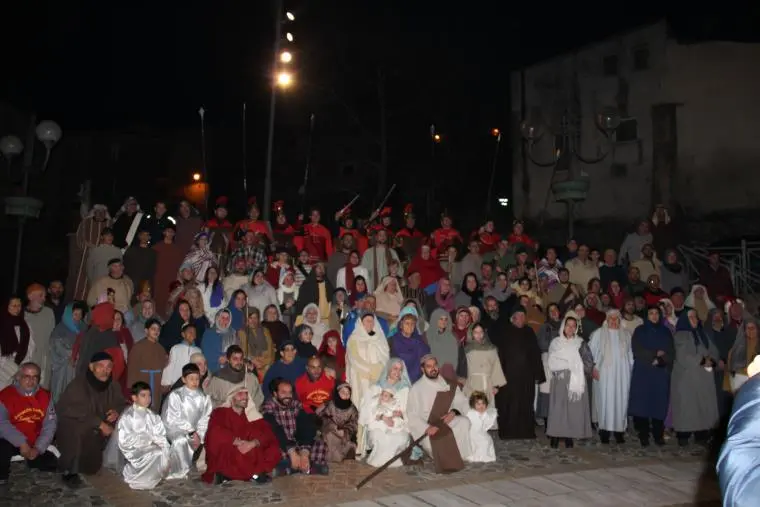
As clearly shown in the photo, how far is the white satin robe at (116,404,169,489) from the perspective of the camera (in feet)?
24.6

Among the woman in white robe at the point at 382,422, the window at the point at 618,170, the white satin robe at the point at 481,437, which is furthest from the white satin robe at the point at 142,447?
the window at the point at 618,170

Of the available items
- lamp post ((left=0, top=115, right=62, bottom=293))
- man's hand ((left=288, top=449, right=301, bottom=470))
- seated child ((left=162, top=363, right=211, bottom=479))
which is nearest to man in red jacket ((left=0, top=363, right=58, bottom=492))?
seated child ((left=162, top=363, right=211, bottom=479))

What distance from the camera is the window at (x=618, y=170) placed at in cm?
2623

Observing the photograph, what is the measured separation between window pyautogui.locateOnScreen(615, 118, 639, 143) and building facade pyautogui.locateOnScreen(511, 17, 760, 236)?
4 centimetres

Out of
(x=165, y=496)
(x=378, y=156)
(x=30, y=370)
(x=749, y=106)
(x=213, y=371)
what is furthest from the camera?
(x=378, y=156)

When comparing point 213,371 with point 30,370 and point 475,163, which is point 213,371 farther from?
point 475,163

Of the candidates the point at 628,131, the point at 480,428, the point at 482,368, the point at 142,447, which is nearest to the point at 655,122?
the point at 628,131

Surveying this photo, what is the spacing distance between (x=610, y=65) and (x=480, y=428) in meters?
21.5

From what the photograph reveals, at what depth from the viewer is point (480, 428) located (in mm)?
8844

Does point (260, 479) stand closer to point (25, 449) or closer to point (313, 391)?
point (313, 391)

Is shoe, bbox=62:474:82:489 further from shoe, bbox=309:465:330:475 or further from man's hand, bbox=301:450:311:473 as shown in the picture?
shoe, bbox=309:465:330:475

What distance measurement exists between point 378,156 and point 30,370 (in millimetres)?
23836

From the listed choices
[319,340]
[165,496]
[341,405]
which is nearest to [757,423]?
[165,496]

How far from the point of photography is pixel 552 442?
9.54 meters
